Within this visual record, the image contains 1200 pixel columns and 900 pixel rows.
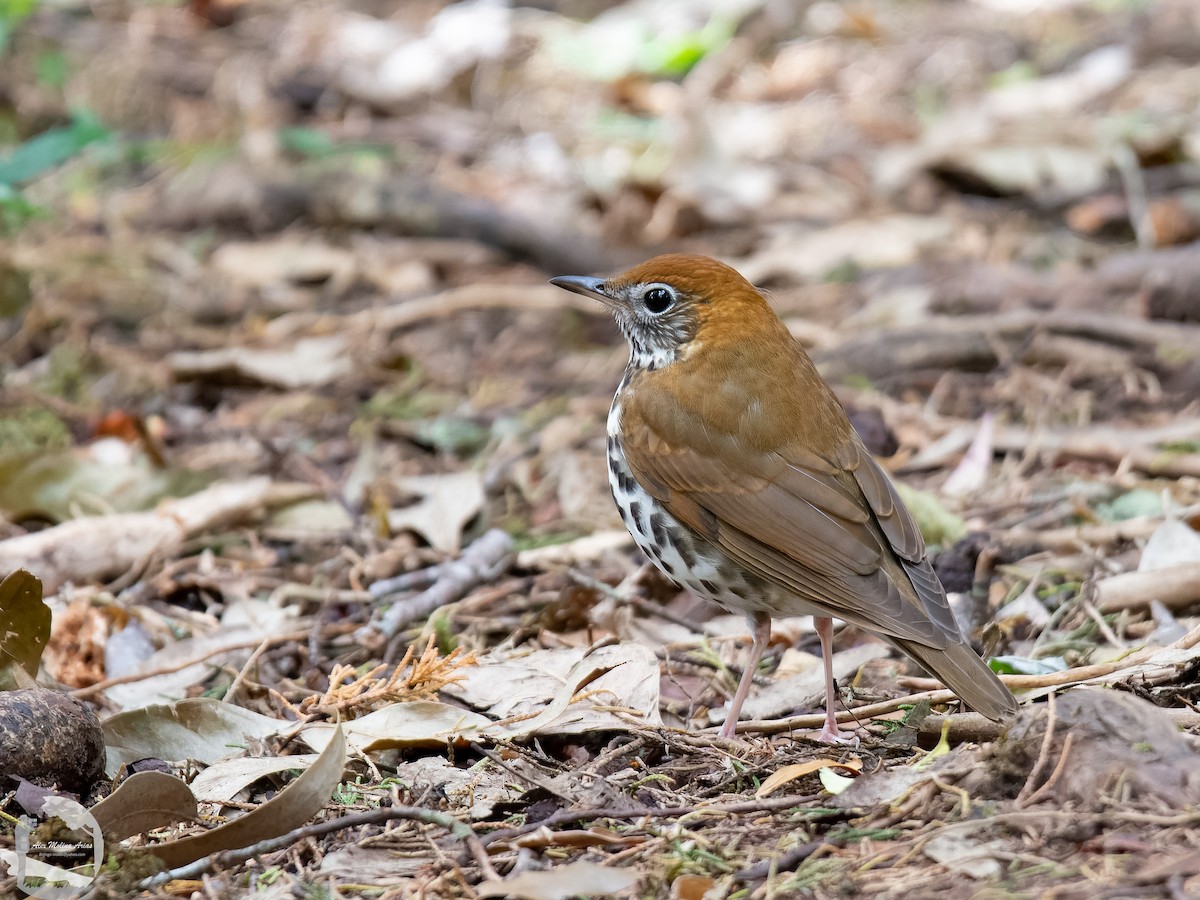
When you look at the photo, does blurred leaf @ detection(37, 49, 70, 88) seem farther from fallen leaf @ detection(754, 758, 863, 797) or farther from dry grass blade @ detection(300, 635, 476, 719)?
fallen leaf @ detection(754, 758, 863, 797)

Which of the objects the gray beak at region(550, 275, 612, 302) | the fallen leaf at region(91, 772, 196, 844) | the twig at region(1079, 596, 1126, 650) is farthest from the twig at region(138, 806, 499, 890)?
the gray beak at region(550, 275, 612, 302)

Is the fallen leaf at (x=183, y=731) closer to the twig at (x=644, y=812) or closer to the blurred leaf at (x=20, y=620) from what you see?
the blurred leaf at (x=20, y=620)

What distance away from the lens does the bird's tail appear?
126 inches

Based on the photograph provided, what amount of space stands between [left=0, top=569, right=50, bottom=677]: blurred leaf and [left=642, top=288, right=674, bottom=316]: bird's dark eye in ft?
6.45

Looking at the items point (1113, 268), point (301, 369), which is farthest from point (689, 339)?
point (1113, 268)

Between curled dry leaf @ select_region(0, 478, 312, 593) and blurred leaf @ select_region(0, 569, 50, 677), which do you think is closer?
blurred leaf @ select_region(0, 569, 50, 677)

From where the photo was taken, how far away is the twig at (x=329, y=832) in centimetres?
277

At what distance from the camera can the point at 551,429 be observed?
582 centimetres

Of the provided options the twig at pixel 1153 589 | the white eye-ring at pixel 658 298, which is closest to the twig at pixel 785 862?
the twig at pixel 1153 589

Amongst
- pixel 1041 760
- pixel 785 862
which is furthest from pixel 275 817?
pixel 1041 760

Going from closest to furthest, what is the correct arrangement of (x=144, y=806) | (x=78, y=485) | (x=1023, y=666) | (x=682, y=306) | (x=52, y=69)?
(x=144, y=806) < (x=1023, y=666) < (x=682, y=306) < (x=78, y=485) < (x=52, y=69)

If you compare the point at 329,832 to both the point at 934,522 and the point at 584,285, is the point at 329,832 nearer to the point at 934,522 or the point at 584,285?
the point at 584,285

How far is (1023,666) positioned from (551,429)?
8.37ft

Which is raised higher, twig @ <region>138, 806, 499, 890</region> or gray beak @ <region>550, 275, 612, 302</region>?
gray beak @ <region>550, 275, 612, 302</region>
